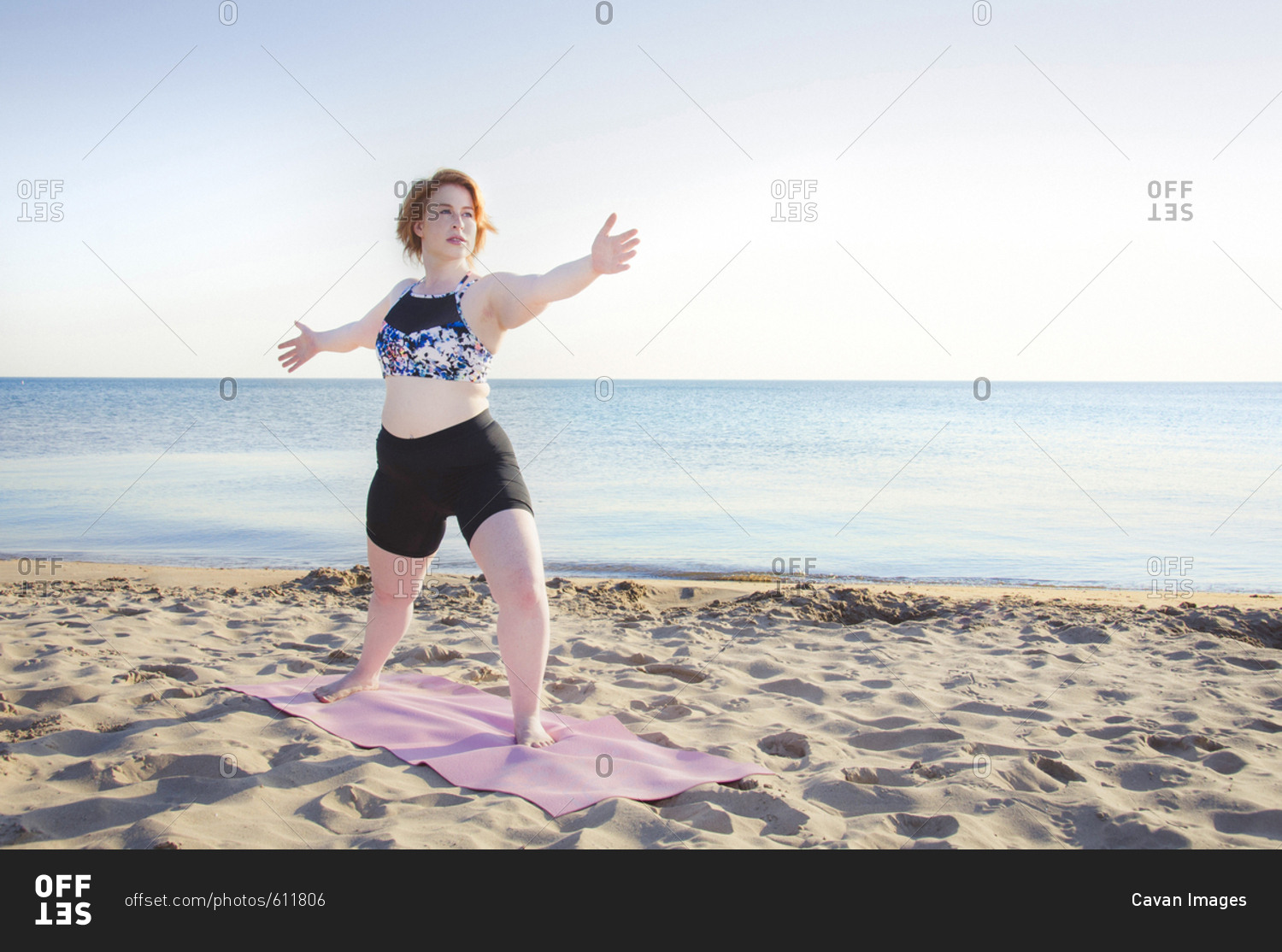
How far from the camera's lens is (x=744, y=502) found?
38.7ft

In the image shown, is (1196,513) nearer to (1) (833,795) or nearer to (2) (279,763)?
(1) (833,795)

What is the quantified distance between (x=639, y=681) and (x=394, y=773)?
60.8 inches

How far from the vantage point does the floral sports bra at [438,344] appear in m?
3.10

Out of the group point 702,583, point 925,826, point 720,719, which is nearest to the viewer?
point 925,826

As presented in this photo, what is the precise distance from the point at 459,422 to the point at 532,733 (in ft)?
3.99

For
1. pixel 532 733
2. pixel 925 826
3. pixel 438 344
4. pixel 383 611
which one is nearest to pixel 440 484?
pixel 438 344

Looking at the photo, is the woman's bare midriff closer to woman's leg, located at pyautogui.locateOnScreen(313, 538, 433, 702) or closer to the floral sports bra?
the floral sports bra

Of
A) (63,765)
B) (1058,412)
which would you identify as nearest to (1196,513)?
(63,765)

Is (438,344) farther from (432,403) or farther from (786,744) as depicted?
(786,744)

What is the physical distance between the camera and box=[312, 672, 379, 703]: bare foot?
3.54 metres

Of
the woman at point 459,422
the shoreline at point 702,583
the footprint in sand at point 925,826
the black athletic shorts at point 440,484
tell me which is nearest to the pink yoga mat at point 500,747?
the woman at point 459,422

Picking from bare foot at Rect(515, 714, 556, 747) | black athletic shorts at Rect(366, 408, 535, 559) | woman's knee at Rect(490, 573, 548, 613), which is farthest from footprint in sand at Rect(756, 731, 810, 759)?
black athletic shorts at Rect(366, 408, 535, 559)

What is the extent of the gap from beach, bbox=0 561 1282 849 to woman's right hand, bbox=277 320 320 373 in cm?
150

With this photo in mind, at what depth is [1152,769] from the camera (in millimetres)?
2871
